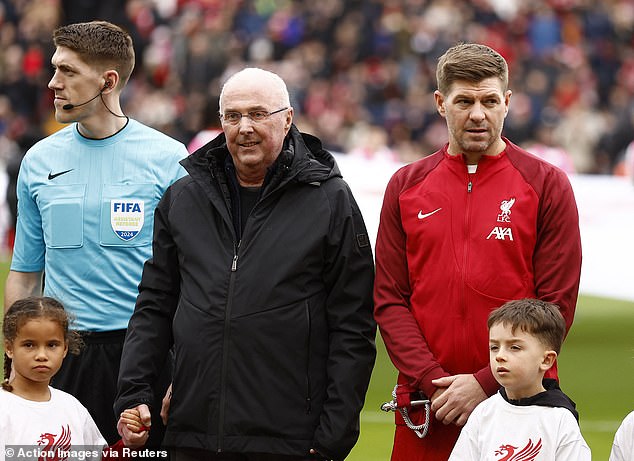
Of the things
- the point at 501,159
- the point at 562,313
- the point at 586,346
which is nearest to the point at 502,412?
the point at 562,313

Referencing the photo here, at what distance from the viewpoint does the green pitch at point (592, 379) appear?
8688 mm

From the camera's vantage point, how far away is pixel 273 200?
16.4 feet

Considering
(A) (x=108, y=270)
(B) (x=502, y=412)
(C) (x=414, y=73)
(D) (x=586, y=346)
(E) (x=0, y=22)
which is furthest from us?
(E) (x=0, y=22)

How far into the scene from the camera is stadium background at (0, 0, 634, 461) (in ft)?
65.2

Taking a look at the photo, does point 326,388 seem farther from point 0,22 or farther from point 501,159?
point 0,22

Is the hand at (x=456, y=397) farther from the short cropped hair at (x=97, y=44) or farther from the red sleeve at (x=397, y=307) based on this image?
the short cropped hair at (x=97, y=44)

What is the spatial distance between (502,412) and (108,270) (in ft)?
5.85

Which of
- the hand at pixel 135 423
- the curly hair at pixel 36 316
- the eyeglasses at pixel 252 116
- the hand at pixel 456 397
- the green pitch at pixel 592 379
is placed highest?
the eyeglasses at pixel 252 116

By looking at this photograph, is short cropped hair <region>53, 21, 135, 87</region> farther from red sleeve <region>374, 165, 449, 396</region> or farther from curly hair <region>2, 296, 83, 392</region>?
red sleeve <region>374, 165, 449, 396</region>

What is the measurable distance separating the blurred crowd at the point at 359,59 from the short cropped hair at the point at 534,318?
1495 cm

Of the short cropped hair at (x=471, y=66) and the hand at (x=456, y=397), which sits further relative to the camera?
the short cropped hair at (x=471, y=66)

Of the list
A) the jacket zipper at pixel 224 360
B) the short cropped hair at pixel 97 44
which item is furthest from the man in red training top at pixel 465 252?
the short cropped hair at pixel 97 44

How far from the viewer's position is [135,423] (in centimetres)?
490

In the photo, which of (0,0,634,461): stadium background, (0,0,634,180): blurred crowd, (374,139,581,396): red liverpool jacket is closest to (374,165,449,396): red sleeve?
(374,139,581,396): red liverpool jacket
